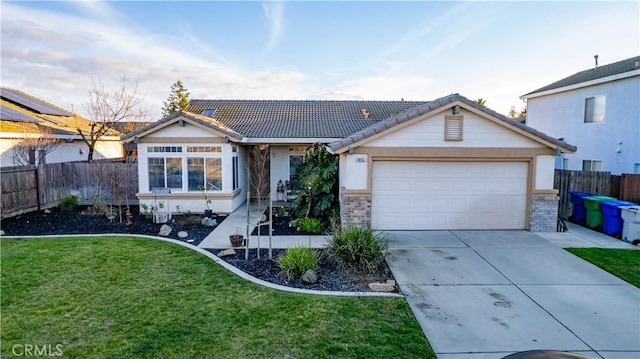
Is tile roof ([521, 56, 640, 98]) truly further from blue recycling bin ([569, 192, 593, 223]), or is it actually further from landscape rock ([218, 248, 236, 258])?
landscape rock ([218, 248, 236, 258])

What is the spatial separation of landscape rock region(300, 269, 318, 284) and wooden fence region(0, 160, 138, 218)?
977cm

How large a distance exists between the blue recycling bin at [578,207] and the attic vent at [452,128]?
507 centimetres

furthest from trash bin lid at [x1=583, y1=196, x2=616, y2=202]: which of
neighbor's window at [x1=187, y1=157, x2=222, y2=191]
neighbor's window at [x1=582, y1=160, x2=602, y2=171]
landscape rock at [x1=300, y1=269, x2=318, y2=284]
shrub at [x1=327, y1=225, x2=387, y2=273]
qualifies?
neighbor's window at [x1=187, y1=157, x2=222, y2=191]

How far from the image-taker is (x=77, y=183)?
1527 cm

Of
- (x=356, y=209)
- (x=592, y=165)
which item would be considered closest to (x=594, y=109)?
(x=592, y=165)

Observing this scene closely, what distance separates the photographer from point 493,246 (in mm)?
9438

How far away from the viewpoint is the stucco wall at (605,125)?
13.8m

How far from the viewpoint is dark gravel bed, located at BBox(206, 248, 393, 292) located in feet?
21.9

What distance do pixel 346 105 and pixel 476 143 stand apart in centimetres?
1198

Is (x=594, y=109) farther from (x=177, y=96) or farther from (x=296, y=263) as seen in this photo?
(x=177, y=96)

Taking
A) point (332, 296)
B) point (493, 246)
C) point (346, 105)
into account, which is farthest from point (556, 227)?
point (346, 105)

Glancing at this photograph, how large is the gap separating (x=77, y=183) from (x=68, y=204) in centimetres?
180

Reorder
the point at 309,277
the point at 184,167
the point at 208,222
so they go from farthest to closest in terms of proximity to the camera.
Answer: the point at 184,167 → the point at 208,222 → the point at 309,277

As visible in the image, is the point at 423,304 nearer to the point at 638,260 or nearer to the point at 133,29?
the point at 638,260
